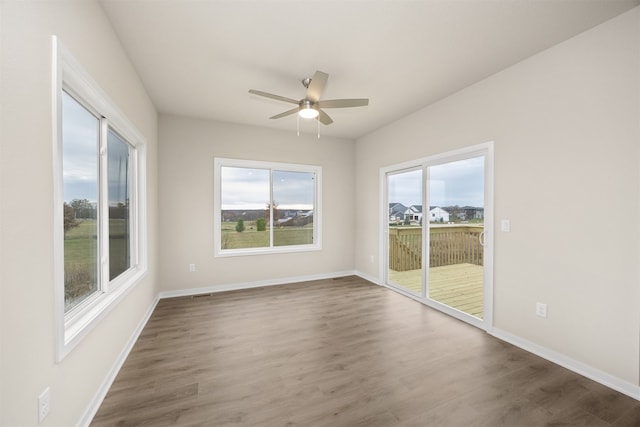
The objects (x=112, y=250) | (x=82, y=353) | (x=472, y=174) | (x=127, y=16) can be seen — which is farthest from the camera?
(x=472, y=174)

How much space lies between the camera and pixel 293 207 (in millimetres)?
5023

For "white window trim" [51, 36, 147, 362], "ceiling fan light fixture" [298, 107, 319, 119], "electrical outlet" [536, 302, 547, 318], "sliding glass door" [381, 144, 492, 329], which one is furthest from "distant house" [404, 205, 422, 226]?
"white window trim" [51, 36, 147, 362]

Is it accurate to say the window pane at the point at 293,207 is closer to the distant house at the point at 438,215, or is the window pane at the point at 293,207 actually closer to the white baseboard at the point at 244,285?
the white baseboard at the point at 244,285

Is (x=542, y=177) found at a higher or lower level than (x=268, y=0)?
lower

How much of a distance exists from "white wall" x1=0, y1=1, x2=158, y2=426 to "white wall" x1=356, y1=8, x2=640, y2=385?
11.6 feet

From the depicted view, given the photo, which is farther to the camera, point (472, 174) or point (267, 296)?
point (267, 296)

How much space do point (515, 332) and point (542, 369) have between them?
1.51ft

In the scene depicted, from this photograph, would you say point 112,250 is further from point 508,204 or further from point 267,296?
point 508,204

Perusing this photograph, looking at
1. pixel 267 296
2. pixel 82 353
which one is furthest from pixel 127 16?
pixel 267 296

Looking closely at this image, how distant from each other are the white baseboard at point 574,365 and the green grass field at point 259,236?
3240mm

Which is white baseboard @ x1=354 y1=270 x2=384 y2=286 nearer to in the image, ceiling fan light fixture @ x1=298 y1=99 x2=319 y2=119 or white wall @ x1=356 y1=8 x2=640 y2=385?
white wall @ x1=356 y1=8 x2=640 y2=385

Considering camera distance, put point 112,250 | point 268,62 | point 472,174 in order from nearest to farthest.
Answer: point 112,250 → point 268,62 → point 472,174

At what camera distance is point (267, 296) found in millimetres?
4105

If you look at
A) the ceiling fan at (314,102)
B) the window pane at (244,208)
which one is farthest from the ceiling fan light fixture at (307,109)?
the window pane at (244,208)
